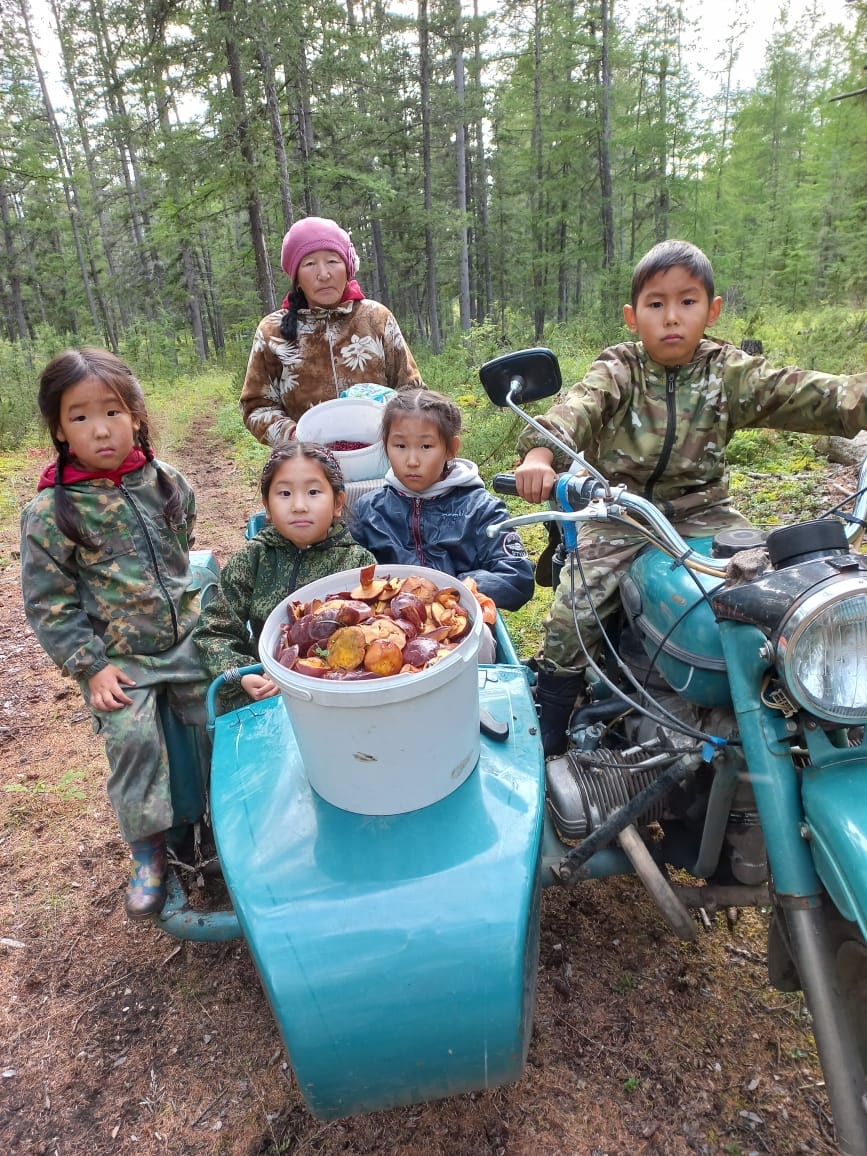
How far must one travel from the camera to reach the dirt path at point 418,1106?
5.76 feet

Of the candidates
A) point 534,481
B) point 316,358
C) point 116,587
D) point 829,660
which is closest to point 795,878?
point 829,660

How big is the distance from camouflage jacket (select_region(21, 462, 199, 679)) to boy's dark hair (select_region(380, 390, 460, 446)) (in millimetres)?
909

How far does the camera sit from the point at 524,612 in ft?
14.6

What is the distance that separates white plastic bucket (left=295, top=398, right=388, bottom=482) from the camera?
2.90m

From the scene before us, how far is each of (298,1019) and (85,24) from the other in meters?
14.6

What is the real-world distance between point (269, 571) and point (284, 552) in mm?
86

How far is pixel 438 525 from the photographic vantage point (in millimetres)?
2699

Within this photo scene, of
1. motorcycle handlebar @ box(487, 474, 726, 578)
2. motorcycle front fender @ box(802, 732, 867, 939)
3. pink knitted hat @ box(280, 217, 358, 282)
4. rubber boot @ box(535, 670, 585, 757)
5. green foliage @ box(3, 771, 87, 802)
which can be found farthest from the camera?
green foliage @ box(3, 771, 87, 802)

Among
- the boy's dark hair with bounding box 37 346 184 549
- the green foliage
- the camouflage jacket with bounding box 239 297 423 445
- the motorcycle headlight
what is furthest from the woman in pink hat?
the motorcycle headlight

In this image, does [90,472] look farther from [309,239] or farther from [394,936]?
[394,936]

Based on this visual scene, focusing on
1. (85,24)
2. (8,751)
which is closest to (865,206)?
(85,24)

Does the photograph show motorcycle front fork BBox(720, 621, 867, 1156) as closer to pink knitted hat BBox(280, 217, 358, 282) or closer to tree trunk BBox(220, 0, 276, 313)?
pink knitted hat BBox(280, 217, 358, 282)

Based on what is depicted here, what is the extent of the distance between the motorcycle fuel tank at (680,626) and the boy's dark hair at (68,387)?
188cm

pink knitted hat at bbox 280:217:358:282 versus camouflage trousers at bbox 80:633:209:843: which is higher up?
pink knitted hat at bbox 280:217:358:282
